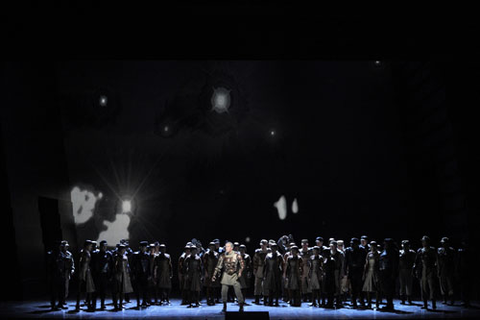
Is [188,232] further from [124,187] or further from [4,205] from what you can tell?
[4,205]

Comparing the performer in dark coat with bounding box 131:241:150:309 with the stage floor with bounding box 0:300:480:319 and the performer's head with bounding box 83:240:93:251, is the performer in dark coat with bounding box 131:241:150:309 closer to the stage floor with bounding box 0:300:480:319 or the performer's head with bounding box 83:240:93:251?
the stage floor with bounding box 0:300:480:319

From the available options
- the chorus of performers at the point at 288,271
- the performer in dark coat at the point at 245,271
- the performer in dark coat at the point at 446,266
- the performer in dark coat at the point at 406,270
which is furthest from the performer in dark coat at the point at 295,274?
the performer in dark coat at the point at 446,266

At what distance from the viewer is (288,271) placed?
14.0 metres

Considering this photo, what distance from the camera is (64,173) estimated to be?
2003 cm

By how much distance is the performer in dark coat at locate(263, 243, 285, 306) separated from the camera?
1393 cm

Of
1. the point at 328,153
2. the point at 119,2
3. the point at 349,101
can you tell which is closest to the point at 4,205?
the point at 119,2

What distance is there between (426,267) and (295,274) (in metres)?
3.48

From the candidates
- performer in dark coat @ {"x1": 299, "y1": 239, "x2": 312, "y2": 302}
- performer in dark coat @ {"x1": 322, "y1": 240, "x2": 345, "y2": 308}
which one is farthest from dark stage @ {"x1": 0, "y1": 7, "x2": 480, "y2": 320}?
performer in dark coat @ {"x1": 322, "y1": 240, "x2": 345, "y2": 308}

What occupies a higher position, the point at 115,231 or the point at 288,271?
the point at 115,231

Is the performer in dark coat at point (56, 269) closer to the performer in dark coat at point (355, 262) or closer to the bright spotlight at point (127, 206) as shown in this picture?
the bright spotlight at point (127, 206)

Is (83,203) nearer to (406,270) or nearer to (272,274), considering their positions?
(272,274)

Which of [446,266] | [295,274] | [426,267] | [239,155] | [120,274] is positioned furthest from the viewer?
[239,155]

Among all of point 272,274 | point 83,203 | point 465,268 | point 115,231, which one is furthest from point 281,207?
point 83,203

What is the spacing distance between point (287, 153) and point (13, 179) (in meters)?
10.2
